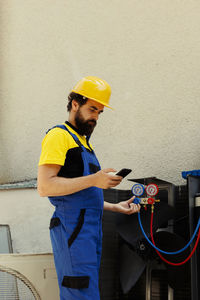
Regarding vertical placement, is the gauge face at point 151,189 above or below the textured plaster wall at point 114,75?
below

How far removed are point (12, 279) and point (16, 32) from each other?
220 cm

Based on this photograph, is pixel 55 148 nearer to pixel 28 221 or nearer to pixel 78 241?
pixel 78 241

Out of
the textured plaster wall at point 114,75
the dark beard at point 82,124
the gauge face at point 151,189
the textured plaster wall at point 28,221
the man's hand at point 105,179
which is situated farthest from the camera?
the textured plaster wall at point 28,221

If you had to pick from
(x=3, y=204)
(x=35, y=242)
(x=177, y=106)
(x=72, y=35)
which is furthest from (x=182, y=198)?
(x=72, y=35)

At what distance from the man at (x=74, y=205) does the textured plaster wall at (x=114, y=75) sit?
0.97 m

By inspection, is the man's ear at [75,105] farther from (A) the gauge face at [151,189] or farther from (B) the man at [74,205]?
(A) the gauge face at [151,189]

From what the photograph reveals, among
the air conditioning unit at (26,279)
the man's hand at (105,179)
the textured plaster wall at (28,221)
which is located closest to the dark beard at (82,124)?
the man's hand at (105,179)

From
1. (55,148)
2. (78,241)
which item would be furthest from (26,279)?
(55,148)

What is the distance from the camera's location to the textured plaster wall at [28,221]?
2797 millimetres

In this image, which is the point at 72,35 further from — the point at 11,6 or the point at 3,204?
the point at 3,204

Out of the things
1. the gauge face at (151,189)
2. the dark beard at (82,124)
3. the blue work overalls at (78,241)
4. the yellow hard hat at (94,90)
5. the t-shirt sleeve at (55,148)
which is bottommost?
the blue work overalls at (78,241)

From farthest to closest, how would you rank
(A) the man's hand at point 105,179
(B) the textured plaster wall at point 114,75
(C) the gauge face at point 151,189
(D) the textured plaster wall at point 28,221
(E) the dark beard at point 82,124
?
(D) the textured plaster wall at point 28,221, (B) the textured plaster wall at point 114,75, (C) the gauge face at point 151,189, (E) the dark beard at point 82,124, (A) the man's hand at point 105,179

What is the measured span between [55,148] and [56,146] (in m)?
0.01

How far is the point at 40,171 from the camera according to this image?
1626 mm
